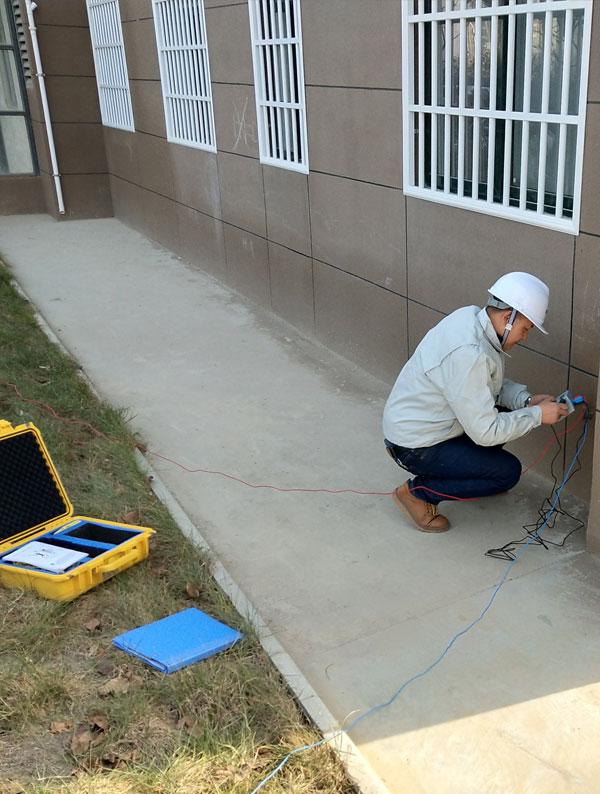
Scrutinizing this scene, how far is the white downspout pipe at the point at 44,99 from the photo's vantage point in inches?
447

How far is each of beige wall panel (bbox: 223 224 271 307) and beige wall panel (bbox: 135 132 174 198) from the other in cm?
197

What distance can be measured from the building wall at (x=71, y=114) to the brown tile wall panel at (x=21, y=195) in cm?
14

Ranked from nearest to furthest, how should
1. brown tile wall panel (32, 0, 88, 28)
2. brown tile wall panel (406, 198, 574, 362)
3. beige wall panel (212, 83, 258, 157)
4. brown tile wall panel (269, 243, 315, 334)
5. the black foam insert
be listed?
1. the black foam insert
2. brown tile wall panel (406, 198, 574, 362)
3. brown tile wall panel (269, 243, 315, 334)
4. beige wall panel (212, 83, 258, 157)
5. brown tile wall panel (32, 0, 88, 28)

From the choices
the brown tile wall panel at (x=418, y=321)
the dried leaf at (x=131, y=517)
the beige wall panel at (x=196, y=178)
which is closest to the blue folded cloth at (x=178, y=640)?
the dried leaf at (x=131, y=517)

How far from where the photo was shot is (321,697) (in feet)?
9.90

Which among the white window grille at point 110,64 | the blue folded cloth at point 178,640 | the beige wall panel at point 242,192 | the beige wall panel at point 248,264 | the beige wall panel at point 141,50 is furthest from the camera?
the white window grille at point 110,64

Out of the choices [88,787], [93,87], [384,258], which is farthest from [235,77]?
[88,787]

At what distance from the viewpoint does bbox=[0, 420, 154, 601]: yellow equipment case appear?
3.52 m

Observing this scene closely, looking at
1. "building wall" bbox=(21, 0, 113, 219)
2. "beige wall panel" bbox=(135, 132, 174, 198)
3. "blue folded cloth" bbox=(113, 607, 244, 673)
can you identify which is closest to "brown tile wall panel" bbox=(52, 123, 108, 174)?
"building wall" bbox=(21, 0, 113, 219)

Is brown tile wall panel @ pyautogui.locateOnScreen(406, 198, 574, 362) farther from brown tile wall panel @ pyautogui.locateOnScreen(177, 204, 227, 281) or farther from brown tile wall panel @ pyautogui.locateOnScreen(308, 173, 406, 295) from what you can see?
brown tile wall panel @ pyautogui.locateOnScreen(177, 204, 227, 281)

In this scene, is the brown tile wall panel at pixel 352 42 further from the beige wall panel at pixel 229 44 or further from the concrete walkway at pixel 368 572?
the concrete walkway at pixel 368 572

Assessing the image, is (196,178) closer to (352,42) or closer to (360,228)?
(360,228)

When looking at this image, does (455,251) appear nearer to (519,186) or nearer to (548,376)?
(519,186)

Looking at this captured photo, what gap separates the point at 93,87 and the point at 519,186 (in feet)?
31.9
